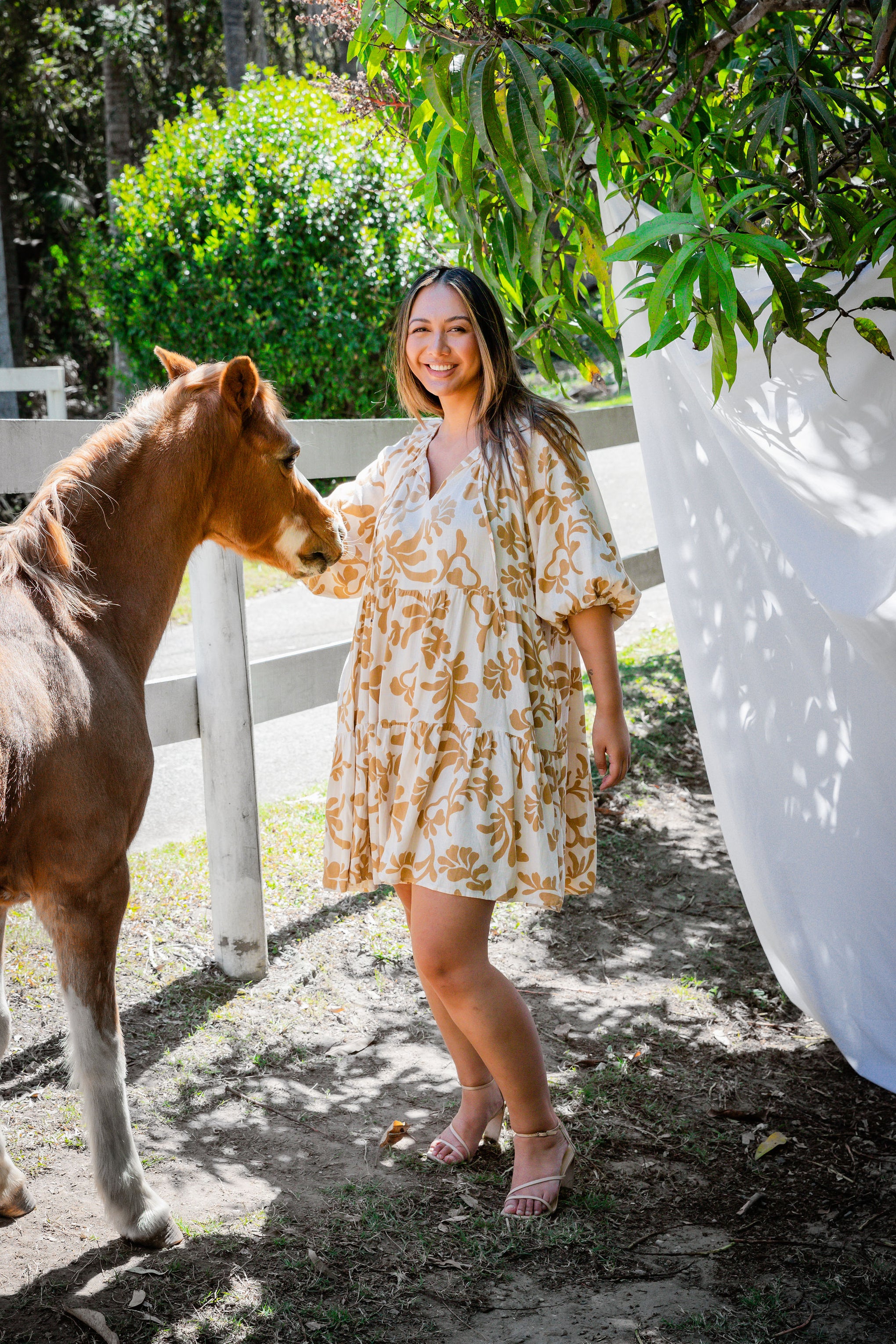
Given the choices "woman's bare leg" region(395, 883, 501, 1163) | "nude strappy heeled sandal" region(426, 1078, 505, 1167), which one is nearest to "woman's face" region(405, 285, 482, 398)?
"woman's bare leg" region(395, 883, 501, 1163)

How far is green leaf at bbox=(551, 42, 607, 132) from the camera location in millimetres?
2078

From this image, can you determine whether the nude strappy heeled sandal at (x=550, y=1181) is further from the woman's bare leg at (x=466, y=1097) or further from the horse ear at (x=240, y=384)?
the horse ear at (x=240, y=384)

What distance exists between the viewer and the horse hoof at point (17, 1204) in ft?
8.07

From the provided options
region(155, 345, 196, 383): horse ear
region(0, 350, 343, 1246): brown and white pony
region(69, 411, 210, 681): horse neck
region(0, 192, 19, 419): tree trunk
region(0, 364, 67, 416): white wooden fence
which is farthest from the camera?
region(0, 192, 19, 419): tree trunk

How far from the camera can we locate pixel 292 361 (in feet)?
31.4

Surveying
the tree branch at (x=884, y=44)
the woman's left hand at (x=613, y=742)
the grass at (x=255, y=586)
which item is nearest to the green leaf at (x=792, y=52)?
the tree branch at (x=884, y=44)

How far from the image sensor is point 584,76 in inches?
81.7

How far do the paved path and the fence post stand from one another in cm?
96

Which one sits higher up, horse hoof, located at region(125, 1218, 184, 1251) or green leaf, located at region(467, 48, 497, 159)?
green leaf, located at region(467, 48, 497, 159)

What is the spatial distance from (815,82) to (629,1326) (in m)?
2.72

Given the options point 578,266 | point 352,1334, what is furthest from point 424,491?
point 352,1334

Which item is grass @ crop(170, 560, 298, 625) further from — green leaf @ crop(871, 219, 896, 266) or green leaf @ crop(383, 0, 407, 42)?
green leaf @ crop(871, 219, 896, 266)

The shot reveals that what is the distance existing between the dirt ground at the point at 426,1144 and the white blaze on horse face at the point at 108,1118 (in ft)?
0.34

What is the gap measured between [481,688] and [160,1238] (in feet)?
4.56
